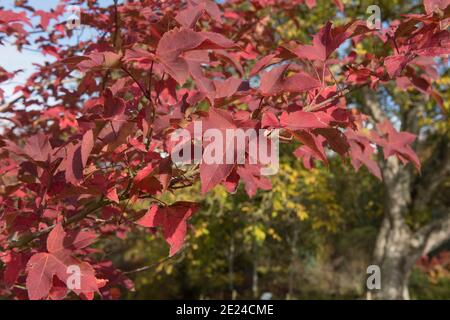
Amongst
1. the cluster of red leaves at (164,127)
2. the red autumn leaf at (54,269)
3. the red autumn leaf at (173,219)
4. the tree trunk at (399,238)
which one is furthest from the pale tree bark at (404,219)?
the red autumn leaf at (54,269)

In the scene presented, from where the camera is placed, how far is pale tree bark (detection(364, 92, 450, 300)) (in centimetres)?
543

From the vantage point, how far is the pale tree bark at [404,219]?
5434mm

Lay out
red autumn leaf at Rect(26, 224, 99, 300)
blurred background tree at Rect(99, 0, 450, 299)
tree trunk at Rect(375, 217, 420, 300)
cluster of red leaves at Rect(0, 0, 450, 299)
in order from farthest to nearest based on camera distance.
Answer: blurred background tree at Rect(99, 0, 450, 299), tree trunk at Rect(375, 217, 420, 300), red autumn leaf at Rect(26, 224, 99, 300), cluster of red leaves at Rect(0, 0, 450, 299)

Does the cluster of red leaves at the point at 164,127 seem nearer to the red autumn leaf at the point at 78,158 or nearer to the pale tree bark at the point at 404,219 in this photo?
the red autumn leaf at the point at 78,158

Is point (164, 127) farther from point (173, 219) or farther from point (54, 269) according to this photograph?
point (54, 269)

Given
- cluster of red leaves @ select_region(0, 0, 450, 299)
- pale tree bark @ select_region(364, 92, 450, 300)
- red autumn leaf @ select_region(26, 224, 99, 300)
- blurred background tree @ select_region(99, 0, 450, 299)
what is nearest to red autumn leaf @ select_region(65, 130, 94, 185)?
cluster of red leaves @ select_region(0, 0, 450, 299)

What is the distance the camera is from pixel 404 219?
224 inches

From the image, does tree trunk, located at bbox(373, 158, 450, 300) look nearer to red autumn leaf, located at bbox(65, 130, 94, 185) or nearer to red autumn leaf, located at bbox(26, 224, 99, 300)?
red autumn leaf, located at bbox(26, 224, 99, 300)

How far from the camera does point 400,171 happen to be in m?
5.75

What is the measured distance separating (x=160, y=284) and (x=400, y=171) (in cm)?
433

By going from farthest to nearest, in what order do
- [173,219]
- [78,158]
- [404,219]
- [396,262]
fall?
[404,219] → [396,262] → [173,219] → [78,158]

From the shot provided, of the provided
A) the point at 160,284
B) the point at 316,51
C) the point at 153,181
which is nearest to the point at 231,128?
the point at 153,181

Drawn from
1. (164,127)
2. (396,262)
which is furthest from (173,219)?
(396,262)

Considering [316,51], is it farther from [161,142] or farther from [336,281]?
[336,281]
